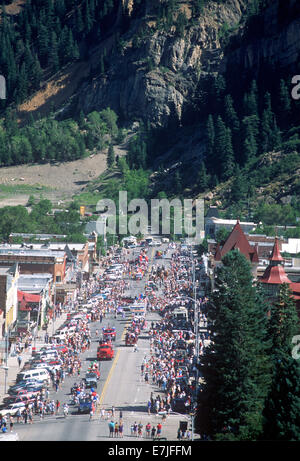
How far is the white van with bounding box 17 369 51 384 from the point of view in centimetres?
6474

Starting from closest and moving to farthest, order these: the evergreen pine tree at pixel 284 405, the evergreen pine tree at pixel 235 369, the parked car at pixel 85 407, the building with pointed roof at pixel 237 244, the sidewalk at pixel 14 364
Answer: the evergreen pine tree at pixel 284 405 → the evergreen pine tree at pixel 235 369 → the parked car at pixel 85 407 → the sidewalk at pixel 14 364 → the building with pointed roof at pixel 237 244

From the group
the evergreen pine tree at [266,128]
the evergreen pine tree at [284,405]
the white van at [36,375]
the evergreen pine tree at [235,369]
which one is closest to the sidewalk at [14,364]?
the white van at [36,375]

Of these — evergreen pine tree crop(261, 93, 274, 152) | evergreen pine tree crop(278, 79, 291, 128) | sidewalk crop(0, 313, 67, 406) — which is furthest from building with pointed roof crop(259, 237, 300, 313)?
evergreen pine tree crop(278, 79, 291, 128)

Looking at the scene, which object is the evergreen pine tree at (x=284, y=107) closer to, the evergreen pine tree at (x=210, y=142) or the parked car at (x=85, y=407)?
the evergreen pine tree at (x=210, y=142)

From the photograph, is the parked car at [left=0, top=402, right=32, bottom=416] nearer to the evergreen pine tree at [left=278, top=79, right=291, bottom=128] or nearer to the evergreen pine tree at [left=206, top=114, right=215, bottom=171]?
the evergreen pine tree at [left=206, top=114, right=215, bottom=171]

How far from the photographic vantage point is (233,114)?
599 ft

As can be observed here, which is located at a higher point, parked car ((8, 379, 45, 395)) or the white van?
the white van

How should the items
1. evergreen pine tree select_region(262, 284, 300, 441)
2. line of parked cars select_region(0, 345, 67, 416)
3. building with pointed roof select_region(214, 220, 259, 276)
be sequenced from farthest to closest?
1. building with pointed roof select_region(214, 220, 259, 276)
2. line of parked cars select_region(0, 345, 67, 416)
3. evergreen pine tree select_region(262, 284, 300, 441)

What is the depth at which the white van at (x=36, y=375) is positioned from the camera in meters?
64.7

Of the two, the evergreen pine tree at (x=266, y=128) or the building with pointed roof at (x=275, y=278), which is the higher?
the evergreen pine tree at (x=266, y=128)

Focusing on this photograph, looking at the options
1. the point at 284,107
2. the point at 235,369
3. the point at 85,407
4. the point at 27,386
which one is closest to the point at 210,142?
the point at 284,107

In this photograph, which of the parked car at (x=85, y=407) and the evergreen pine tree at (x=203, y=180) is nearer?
the parked car at (x=85, y=407)
